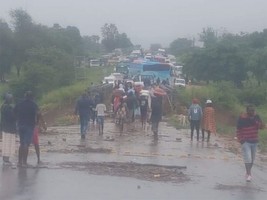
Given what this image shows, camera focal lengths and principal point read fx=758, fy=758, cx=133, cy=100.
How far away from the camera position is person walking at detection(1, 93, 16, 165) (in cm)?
1602

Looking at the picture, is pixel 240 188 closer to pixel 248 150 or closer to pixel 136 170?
Result: pixel 248 150

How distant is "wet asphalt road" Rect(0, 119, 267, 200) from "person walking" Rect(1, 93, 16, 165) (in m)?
0.51

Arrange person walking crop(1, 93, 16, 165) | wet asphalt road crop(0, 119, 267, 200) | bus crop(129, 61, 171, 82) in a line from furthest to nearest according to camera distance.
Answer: bus crop(129, 61, 171, 82) < person walking crop(1, 93, 16, 165) < wet asphalt road crop(0, 119, 267, 200)

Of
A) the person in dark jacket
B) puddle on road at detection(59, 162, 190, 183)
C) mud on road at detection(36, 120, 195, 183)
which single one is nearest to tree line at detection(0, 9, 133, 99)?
mud on road at detection(36, 120, 195, 183)

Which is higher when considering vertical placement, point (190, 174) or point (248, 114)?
point (248, 114)

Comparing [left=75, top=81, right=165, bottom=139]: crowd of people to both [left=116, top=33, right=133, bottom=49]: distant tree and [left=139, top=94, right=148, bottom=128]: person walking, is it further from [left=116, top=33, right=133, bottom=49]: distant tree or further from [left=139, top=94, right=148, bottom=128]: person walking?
[left=116, top=33, right=133, bottom=49]: distant tree

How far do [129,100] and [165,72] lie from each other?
35122mm

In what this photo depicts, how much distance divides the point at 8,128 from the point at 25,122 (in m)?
0.49

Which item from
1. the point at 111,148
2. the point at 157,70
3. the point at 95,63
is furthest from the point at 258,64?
the point at 95,63

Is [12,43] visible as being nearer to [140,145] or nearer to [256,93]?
[256,93]

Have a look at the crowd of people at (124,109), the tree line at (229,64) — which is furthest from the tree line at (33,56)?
the crowd of people at (124,109)

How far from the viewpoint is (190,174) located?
1620 cm

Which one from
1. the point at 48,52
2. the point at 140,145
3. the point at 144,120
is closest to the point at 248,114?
the point at 140,145

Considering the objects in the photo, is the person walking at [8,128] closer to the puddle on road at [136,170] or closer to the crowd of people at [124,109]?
the puddle on road at [136,170]
